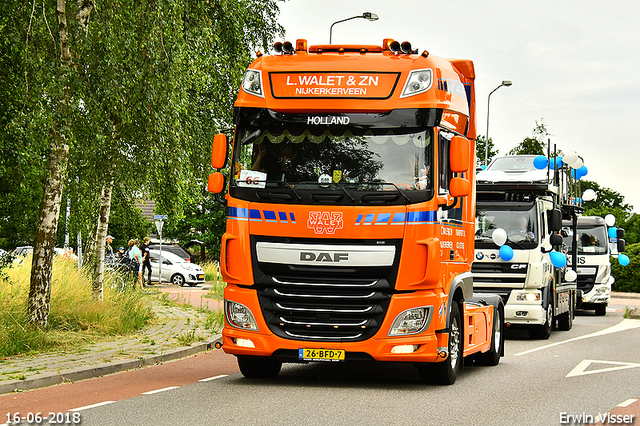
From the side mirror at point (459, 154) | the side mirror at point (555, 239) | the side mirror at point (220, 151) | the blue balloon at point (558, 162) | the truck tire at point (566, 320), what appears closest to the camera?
the side mirror at point (459, 154)

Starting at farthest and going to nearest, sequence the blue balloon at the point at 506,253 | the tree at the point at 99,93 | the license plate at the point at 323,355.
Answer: the blue balloon at the point at 506,253, the tree at the point at 99,93, the license plate at the point at 323,355

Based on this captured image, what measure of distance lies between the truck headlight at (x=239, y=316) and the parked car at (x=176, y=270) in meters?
29.0

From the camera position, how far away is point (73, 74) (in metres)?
11.9

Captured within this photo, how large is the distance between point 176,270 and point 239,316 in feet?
97.3

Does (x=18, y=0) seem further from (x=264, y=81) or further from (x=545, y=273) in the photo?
(x=545, y=273)

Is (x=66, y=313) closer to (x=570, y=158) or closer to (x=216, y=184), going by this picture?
(x=216, y=184)

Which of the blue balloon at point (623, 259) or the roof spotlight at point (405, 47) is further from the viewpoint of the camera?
the blue balloon at point (623, 259)

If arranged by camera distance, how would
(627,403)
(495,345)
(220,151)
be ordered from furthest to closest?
1. (495,345)
2. (220,151)
3. (627,403)

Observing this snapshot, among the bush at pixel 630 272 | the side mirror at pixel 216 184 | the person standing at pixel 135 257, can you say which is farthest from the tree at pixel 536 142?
the side mirror at pixel 216 184

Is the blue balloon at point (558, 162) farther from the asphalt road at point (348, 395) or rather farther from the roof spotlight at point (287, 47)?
the roof spotlight at point (287, 47)

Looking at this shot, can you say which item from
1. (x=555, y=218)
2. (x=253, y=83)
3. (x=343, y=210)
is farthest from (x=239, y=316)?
(x=555, y=218)

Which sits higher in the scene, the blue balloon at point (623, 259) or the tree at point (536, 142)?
the tree at point (536, 142)

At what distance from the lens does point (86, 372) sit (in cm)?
1101

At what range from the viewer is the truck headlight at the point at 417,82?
397 inches
